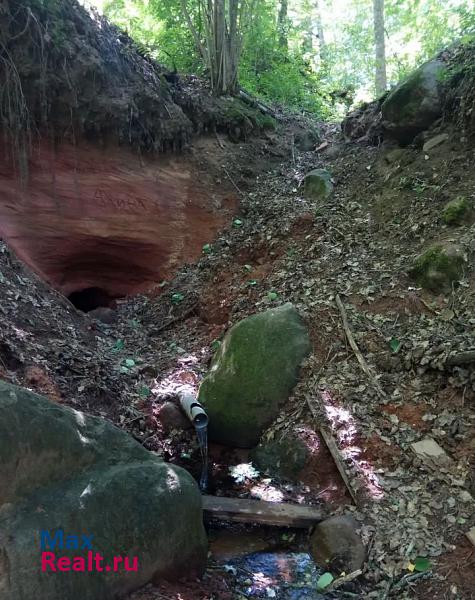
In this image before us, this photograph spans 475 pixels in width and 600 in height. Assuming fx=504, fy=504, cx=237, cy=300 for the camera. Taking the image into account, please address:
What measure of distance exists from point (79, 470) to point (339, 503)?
260cm

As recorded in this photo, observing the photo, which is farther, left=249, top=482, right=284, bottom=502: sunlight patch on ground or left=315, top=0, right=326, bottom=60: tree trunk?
left=315, top=0, right=326, bottom=60: tree trunk

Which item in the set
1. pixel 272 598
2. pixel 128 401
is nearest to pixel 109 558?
pixel 272 598

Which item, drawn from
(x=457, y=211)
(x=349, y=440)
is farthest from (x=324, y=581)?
(x=457, y=211)

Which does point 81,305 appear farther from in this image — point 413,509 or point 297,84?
point 297,84

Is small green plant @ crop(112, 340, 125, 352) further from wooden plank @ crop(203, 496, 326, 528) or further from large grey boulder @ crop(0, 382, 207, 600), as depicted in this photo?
large grey boulder @ crop(0, 382, 207, 600)

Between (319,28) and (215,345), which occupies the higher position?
(319,28)

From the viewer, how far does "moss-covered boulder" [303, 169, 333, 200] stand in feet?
30.4

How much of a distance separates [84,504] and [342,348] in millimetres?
3784

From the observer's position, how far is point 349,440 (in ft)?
17.4

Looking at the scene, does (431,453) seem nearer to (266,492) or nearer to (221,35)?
(266,492)

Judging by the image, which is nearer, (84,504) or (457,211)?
(84,504)

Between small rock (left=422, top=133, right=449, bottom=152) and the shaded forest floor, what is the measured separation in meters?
0.12

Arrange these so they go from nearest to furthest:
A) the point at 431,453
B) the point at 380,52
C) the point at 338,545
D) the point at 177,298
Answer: the point at 338,545
the point at 431,453
the point at 177,298
the point at 380,52

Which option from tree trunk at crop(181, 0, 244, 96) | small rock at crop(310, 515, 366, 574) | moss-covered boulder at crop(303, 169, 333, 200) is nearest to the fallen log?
tree trunk at crop(181, 0, 244, 96)
